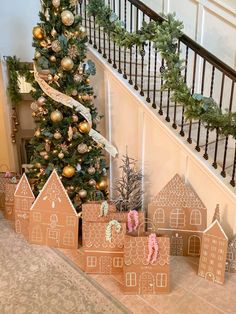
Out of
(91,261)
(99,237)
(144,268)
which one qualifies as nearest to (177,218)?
(144,268)

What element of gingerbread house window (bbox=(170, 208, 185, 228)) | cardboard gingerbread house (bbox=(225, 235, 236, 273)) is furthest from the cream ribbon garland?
cardboard gingerbread house (bbox=(225, 235, 236, 273))

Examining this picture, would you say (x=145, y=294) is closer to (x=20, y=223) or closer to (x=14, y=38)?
(x=20, y=223)

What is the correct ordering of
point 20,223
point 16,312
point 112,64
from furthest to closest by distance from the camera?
point 112,64 < point 20,223 < point 16,312

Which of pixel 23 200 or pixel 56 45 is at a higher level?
pixel 56 45

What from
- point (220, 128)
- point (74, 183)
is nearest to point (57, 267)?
point (74, 183)

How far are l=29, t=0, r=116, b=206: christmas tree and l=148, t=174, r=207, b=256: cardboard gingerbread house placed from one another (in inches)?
25.8

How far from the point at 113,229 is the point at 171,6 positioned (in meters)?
3.00

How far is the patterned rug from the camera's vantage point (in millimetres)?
1899

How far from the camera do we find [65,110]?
102 inches

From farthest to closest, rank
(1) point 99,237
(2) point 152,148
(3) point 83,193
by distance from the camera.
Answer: (2) point 152,148
(3) point 83,193
(1) point 99,237

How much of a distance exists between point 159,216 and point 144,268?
0.61m

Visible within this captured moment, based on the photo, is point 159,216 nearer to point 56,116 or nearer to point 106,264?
point 106,264

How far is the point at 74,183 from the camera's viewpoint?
2.67 m

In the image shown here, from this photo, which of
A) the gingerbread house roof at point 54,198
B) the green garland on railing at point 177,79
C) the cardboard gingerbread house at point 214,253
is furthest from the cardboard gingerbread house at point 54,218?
the green garland on railing at point 177,79
